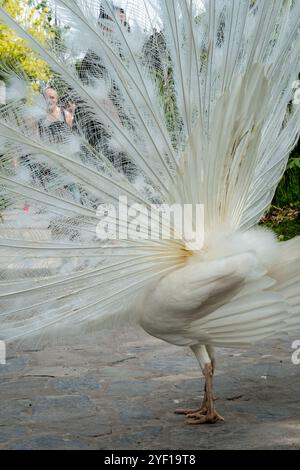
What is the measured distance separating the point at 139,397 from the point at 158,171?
159 centimetres

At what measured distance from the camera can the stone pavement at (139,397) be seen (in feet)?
12.8

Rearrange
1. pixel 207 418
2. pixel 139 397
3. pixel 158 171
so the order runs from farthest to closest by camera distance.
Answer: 1. pixel 139 397
2. pixel 207 418
3. pixel 158 171

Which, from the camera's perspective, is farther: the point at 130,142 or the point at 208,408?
the point at 208,408

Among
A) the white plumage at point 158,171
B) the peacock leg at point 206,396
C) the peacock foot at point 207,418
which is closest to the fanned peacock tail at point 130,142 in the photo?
the white plumage at point 158,171

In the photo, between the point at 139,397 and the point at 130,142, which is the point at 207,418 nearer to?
the point at 139,397

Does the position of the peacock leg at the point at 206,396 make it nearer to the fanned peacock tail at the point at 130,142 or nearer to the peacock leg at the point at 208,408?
the peacock leg at the point at 208,408

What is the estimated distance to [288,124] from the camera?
14.1 feet

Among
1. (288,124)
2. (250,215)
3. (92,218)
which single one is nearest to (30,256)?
(92,218)

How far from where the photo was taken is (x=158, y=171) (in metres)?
3.82

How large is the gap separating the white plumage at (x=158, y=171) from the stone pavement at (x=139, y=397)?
1.12ft

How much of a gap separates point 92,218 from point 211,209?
626 mm

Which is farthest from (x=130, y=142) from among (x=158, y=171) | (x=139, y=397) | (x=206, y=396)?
(x=139, y=397)

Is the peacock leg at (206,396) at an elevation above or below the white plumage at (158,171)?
below

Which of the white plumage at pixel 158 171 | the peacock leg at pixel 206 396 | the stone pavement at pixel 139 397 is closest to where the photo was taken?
the white plumage at pixel 158 171
